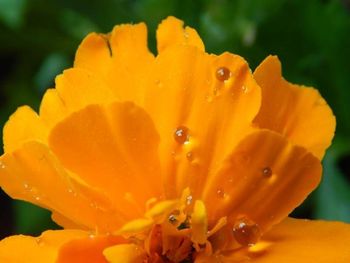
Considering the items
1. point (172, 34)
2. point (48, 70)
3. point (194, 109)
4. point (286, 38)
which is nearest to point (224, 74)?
point (194, 109)

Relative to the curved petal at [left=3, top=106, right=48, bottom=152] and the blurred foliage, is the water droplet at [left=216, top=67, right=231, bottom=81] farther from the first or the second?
the blurred foliage

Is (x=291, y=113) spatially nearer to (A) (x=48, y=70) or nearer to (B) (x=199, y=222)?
(B) (x=199, y=222)

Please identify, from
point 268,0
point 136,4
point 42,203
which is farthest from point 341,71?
point 42,203

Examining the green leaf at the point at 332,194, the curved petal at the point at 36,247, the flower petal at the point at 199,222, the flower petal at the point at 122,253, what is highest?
the green leaf at the point at 332,194

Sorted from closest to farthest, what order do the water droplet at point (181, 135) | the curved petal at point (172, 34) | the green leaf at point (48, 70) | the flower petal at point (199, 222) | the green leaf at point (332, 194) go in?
1. the flower petal at point (199, 222)
2. the water droplet at point (181, 135)
3. the curved petal at point (172, 34)
4. the green leaf at point (332, 194)
5. the green leaf at point (48, 70)

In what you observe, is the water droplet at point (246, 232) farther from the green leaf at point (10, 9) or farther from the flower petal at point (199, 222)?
the green leaf at point (10, 9)

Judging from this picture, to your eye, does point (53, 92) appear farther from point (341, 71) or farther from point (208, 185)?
point (341, 71)

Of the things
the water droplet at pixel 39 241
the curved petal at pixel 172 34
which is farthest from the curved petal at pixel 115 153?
the curved petal at pixel 172 34
